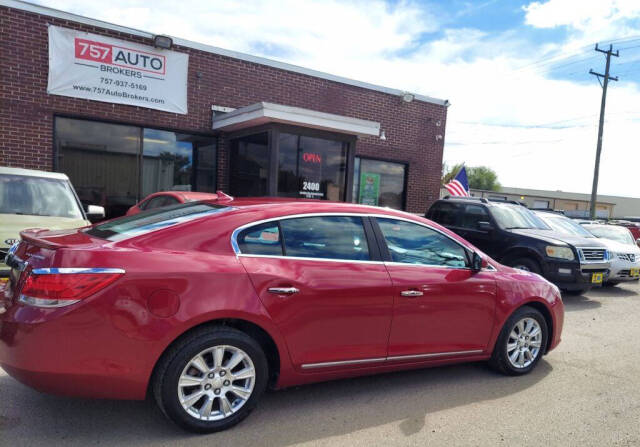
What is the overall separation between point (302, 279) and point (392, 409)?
4.18ft

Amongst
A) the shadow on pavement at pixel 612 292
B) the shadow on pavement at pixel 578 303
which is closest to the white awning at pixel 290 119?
the shadow on pavement at pixel 578 303

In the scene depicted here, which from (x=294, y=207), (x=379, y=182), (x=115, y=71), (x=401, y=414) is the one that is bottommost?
(x=401, y=414)

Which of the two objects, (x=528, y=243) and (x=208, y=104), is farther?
(x=208, y=104)

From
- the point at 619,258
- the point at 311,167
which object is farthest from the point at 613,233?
the point at 311,167

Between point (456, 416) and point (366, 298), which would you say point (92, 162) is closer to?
point (366, 298)

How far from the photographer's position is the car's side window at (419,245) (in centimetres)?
386

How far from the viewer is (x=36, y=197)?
657cm

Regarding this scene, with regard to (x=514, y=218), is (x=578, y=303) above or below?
below

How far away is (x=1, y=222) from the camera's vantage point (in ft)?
18.7

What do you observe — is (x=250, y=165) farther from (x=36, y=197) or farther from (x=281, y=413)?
(x=281, y=413)

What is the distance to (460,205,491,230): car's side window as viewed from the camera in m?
9.50

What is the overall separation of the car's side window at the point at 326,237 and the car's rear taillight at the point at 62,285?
1245 mm

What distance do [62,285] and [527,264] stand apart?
786 cm

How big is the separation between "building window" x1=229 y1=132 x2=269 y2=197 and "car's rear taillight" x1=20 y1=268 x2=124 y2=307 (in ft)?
23.2
